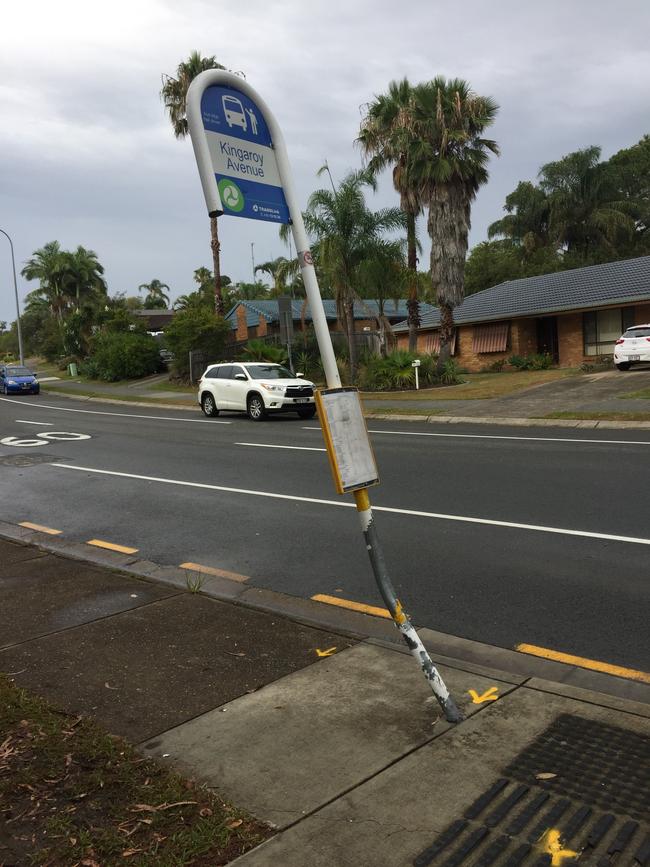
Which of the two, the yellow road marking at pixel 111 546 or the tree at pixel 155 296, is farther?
the tree at pixel 155 296

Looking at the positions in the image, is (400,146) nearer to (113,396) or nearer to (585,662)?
(113,396)

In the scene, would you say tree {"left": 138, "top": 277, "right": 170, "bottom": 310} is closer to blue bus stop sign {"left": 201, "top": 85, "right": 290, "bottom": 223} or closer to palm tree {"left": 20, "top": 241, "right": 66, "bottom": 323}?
palm tree {"left": 20, "top": 241, "right": 66, "bottom": 323}

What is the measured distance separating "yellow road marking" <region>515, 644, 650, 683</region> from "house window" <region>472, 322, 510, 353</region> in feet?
95.8

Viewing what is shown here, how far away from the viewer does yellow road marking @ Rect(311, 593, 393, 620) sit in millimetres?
5438

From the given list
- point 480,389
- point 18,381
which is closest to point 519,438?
point 480,389

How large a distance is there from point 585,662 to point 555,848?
73.4 inches

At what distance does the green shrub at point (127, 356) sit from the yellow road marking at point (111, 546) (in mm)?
34601

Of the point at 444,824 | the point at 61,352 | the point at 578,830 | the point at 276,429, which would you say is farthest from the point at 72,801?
the point at 61,352

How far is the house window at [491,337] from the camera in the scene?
1288 inches

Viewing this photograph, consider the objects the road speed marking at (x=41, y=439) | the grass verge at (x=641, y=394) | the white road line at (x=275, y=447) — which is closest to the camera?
the white road line at (x=275, y=447)

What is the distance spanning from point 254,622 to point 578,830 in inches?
109

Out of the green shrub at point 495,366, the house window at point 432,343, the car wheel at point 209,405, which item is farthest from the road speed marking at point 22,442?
the house window at point 432,343

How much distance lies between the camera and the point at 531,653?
4.60 meters

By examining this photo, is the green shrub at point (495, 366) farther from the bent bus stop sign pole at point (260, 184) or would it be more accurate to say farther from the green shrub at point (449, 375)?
the bent bus stop sign pole at point (260, 184)
